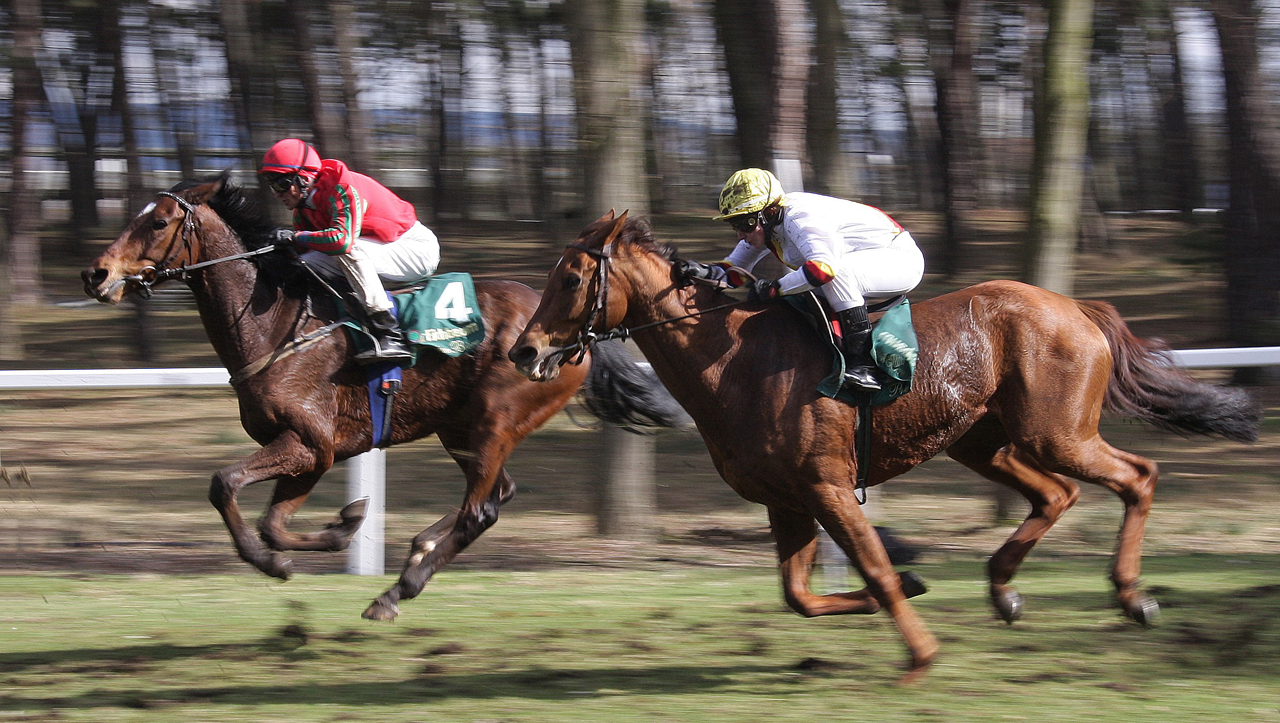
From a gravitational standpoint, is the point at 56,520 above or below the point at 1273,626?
below

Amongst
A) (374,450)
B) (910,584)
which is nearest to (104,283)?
(374,450)

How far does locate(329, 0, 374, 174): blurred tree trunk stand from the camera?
599 inches

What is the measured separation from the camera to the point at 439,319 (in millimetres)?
6320

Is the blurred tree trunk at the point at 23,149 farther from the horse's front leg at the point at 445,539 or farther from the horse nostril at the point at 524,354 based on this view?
the horse nostril at the point at 524,354

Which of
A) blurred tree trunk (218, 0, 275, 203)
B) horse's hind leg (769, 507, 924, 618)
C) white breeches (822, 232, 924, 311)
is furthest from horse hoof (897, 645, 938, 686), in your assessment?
blurred tree trunk (218, 0, 275, 203)

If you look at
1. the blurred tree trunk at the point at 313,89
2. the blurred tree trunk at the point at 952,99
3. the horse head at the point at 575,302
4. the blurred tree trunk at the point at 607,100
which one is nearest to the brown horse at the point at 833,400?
the horse head at the point at 575,302

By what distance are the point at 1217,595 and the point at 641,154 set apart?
447 cm

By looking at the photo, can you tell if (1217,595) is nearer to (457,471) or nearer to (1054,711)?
(1054,711)

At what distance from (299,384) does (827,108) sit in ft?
26.4

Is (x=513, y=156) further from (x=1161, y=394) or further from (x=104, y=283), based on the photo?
(x=1161, y=394)

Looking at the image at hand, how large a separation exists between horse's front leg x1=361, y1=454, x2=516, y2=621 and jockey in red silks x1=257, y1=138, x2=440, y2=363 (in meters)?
0.77

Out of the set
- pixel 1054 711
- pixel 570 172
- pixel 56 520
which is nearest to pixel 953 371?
pixel 1054 711

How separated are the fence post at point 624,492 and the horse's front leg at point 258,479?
2772 millimetres

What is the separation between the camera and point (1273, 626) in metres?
5.36
